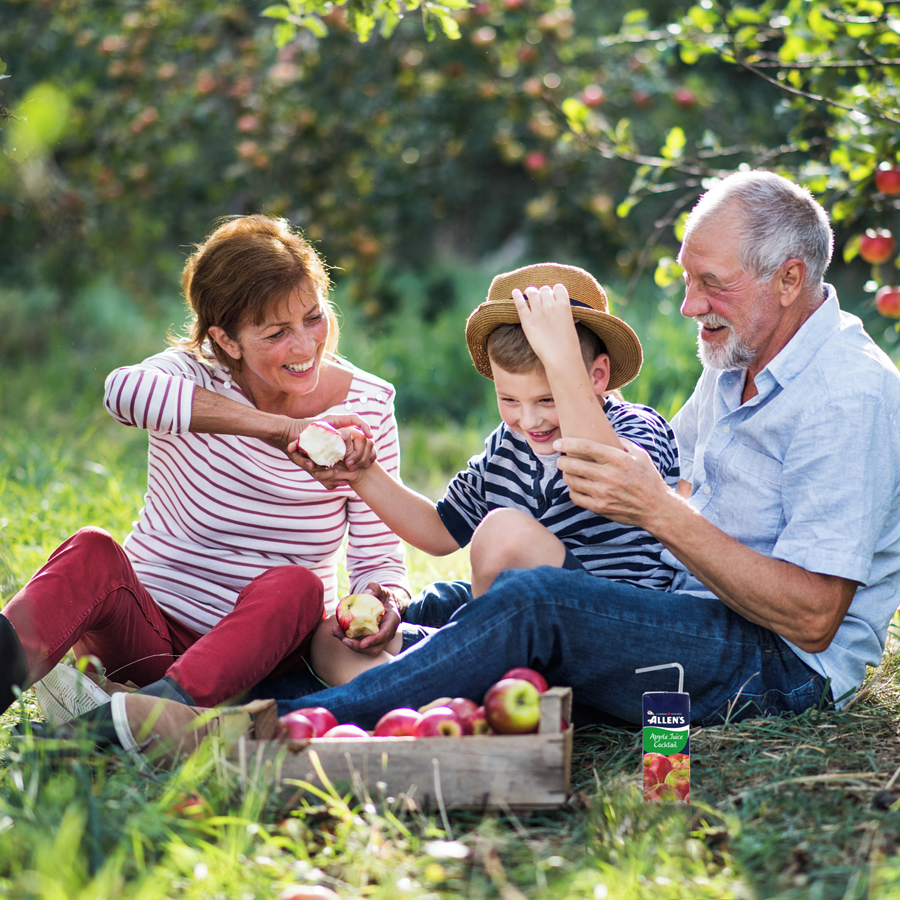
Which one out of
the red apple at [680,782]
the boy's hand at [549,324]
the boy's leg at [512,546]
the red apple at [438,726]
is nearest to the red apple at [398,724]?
the red apple at [438,726]

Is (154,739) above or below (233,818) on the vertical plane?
below

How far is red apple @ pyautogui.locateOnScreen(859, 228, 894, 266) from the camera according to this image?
370 centimetres

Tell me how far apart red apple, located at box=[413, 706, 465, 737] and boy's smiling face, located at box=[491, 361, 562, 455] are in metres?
0.67

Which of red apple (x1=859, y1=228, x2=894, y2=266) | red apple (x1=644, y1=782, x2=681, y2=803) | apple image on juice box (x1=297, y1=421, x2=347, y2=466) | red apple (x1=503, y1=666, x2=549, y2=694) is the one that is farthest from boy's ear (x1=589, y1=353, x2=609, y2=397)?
red apple (x1=859, y1=228, x2=894, y2=266)

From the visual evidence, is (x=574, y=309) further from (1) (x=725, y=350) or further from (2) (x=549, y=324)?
(1) (x=725, y=350)

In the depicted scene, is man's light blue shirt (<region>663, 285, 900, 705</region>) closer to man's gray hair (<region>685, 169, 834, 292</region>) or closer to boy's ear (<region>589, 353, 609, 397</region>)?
man's gray hair (<region>685, 169, 834, 292</region>)

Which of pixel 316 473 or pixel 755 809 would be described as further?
pixel 316 473

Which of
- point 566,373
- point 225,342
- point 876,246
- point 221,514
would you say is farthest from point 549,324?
point 876,246

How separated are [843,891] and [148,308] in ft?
30.0

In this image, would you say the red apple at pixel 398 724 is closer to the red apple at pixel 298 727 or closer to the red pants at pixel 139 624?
the red apple at pixel 298 727

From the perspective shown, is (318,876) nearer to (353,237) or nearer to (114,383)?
(114,383)

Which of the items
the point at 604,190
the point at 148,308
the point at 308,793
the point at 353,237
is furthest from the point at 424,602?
the point at 148,308

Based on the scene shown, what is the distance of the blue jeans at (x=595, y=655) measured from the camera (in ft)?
7.38

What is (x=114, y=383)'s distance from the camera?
2.73 m
